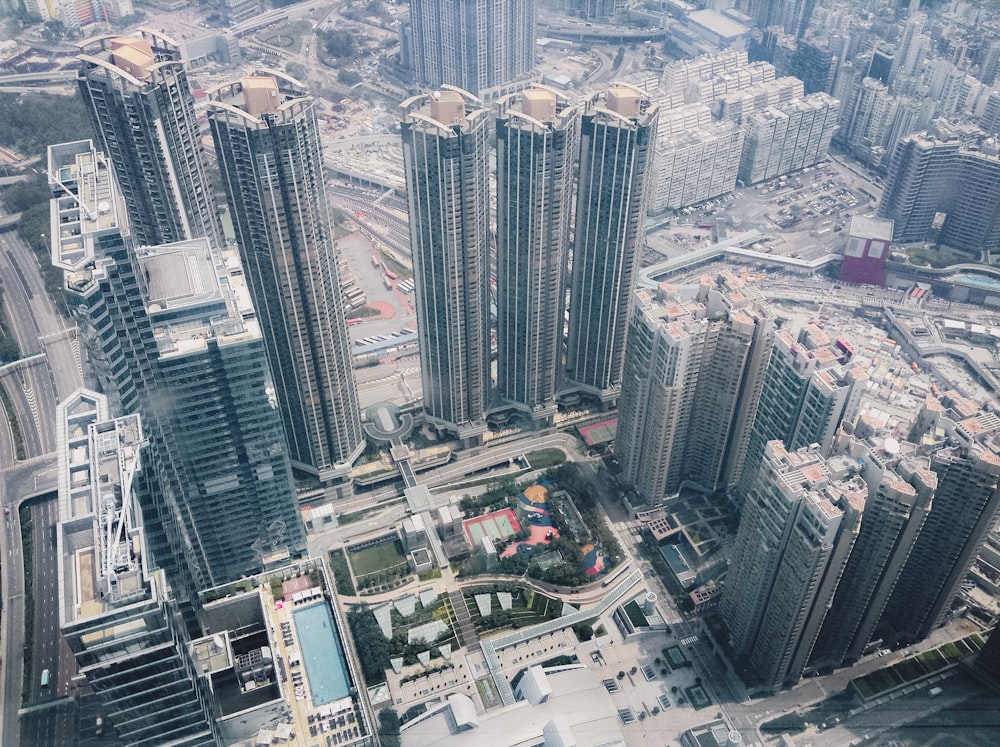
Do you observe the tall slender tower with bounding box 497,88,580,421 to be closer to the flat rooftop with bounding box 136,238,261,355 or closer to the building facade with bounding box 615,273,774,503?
the building facade with bounding box 615,273,774,503

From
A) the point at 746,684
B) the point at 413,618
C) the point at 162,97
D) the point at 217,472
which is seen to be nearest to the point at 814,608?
the point at 746,684

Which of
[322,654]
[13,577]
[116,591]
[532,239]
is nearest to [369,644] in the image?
[322,654]

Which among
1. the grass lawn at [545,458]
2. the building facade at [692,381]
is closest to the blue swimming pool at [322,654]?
the grass lawn at [545,458]

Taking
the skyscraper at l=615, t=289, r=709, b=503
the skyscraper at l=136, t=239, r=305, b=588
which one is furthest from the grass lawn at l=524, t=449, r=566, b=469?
the skyscraper at l=136, t=239, r=305, b=588

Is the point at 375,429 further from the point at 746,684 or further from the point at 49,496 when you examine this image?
the point at 746,684

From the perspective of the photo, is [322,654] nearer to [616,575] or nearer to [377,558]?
[377,558]

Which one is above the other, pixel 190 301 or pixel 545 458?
pixel 190 301

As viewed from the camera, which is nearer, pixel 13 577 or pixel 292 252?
pixel 292 252
